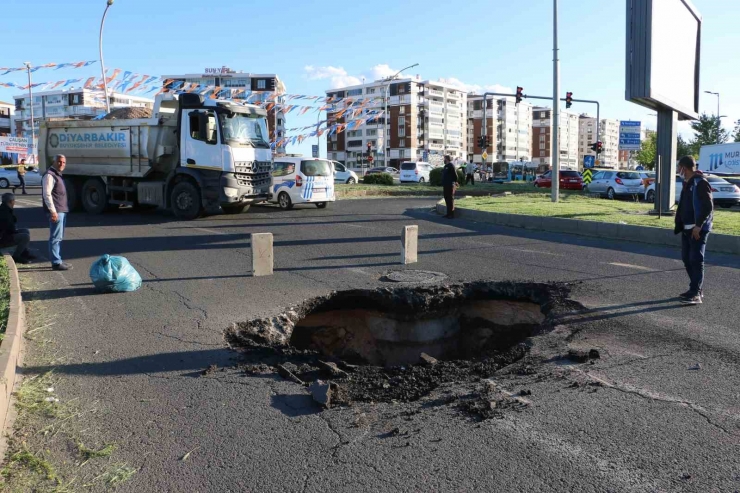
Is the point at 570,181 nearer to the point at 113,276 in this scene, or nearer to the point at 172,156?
the point at 172,156

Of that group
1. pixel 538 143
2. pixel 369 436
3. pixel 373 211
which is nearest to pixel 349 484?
pixel 369 436

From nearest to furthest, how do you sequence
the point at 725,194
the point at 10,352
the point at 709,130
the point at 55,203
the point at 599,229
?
the point at 10,352
the point at 55,203
the point at 599,229
the point at 725,194
the point at 709,130

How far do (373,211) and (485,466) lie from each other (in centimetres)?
1777

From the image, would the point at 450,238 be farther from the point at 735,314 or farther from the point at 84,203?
the point at 84,203

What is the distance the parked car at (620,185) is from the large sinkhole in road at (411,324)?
2376 cm

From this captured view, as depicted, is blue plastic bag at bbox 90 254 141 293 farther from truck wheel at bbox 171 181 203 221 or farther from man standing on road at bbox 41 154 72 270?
truck wheel at bbox 171 181 203 221

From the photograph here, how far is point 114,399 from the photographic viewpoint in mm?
4398

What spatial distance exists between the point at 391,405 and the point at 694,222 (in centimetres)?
501

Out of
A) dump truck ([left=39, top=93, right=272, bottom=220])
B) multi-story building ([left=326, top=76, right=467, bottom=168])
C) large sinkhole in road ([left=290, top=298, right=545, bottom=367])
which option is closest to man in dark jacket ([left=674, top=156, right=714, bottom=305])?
large sinkhole in road ([left=290, top=298, right=545, bottom=367])

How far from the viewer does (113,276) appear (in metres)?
7.75

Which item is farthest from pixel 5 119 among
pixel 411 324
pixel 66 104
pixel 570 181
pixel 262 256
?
pixel 411 324

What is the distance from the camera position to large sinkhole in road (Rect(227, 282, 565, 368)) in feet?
25.2

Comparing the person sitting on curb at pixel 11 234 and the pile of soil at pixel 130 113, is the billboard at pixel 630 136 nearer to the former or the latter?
the pile of soil at pixel 130 113

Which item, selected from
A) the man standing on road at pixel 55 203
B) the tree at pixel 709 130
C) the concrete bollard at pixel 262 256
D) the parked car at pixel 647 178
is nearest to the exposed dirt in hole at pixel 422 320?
the concrete bollard at pixel 262 256
